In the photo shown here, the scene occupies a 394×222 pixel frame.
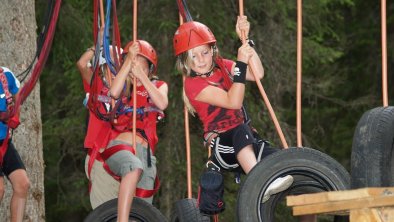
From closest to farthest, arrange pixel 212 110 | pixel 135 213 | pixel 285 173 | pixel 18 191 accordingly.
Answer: pixel 285 173 < pixel 212 110 < pixel 135 213 < pixel 18 191

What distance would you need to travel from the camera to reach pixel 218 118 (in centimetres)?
669

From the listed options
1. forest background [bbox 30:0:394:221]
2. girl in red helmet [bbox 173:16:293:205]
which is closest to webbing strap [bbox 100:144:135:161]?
girl in red helmet [bbox 173:16:293:205]

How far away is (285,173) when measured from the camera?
600 cm

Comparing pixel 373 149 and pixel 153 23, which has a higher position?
pixel 153 23

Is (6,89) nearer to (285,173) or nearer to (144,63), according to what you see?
(144,63)

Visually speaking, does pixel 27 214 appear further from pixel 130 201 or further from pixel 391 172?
pixel 391 172

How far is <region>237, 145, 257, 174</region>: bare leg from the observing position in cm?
642

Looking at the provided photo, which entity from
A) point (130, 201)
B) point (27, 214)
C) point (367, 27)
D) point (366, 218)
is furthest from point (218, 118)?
point (367, 27)

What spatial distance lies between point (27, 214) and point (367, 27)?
402 inches

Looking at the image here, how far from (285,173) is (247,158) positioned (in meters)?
0.47

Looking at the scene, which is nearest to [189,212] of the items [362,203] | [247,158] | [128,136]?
[247,158]

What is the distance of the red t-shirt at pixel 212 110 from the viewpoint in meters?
6.66

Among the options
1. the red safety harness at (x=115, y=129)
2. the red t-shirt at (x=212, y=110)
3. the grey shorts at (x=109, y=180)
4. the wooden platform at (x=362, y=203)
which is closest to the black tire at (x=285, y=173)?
the red t-shirt at (x=212, y=110)

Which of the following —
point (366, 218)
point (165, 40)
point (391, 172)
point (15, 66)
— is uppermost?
point (165, 40)
